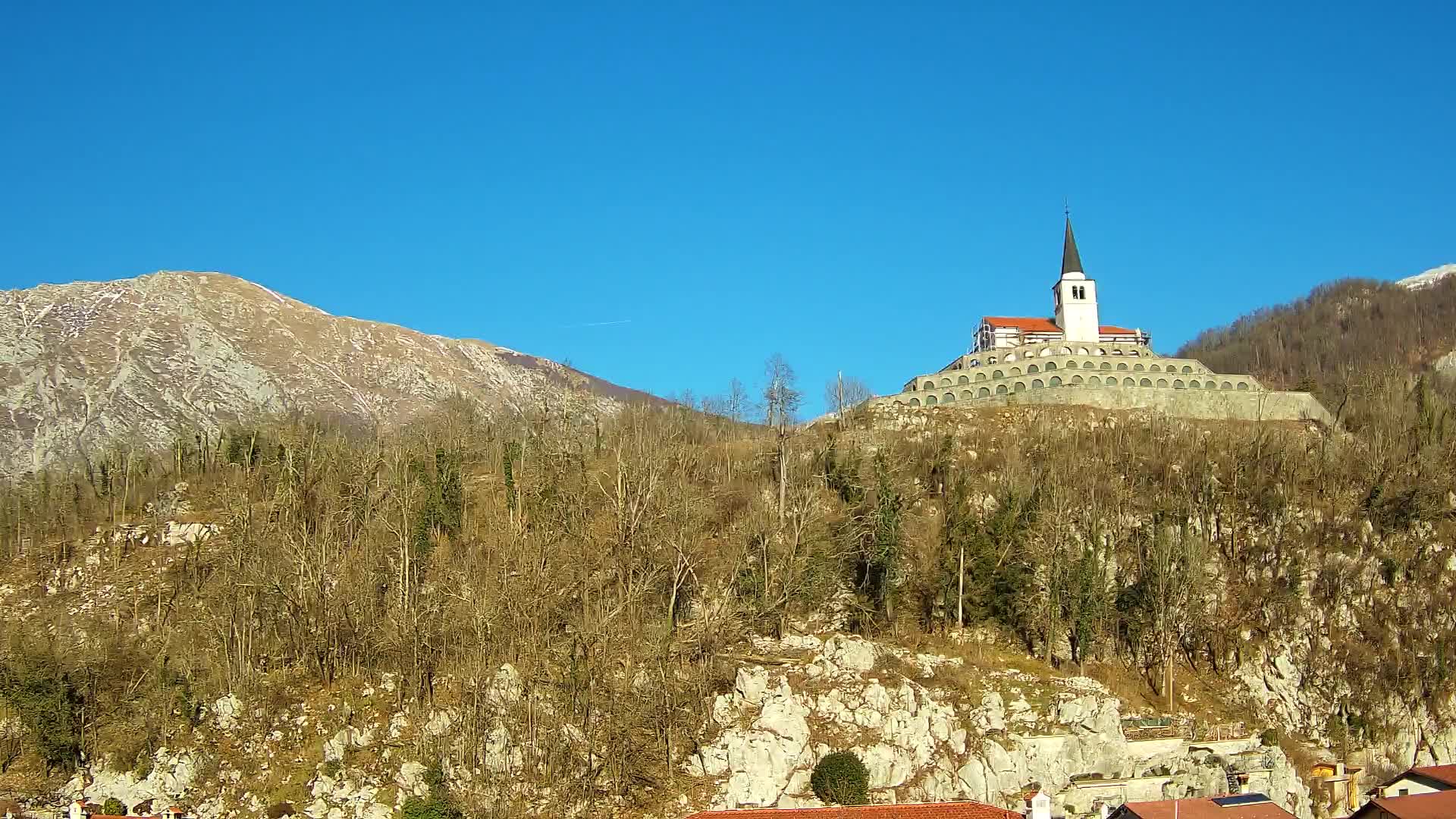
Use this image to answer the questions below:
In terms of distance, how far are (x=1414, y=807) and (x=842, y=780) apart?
52.8 feet

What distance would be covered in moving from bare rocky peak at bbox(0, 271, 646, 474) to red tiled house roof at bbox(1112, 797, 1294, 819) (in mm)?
57081

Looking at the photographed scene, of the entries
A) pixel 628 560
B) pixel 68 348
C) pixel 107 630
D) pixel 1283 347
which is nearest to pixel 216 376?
pixel 68 348

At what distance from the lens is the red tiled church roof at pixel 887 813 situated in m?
38.5

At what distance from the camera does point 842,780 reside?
42.7m

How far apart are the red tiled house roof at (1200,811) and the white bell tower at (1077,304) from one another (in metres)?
55.2

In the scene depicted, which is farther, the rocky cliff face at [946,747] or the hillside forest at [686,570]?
the hillside forest at [686,570]

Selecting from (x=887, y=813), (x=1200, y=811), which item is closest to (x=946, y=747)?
(x=887, y=813)

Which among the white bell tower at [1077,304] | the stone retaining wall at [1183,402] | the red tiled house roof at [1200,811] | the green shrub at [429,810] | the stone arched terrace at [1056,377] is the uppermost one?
the white bell tower at [1077,304]

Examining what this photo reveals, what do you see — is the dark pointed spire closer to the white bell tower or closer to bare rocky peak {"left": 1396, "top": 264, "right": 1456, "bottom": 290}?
the white bell tower

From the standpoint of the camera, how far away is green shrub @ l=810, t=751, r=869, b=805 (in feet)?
140

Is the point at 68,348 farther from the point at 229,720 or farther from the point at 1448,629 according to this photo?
the point at 1448,629

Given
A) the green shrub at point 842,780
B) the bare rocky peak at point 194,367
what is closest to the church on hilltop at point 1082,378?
the bare rocky peak at point 194,367

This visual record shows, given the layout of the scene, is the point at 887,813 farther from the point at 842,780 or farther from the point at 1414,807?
the point at 1414,807

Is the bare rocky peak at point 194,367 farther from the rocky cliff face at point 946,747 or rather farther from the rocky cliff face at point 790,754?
the rocky cliff face at point 946,747
